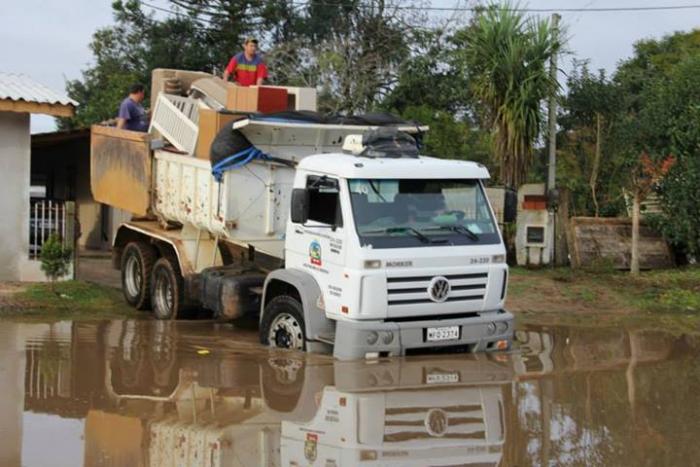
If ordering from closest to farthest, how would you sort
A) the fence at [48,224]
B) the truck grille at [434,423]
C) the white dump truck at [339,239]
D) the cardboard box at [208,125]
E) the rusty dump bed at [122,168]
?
1. the truck grille at [434,423]
2. the white dump truck at [339,239]
3. the cardboard box at [208,125]
4. the rusty dump bed at [122,168]
5. the fence at [48,224]

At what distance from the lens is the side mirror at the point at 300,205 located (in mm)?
10523

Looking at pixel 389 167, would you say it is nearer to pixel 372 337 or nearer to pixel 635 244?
pixel 372 337

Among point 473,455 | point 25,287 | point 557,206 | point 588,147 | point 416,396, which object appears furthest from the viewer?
point 588,147

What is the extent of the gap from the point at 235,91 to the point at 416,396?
18.3ft

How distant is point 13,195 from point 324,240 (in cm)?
718

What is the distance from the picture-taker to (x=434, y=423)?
8.39 metres

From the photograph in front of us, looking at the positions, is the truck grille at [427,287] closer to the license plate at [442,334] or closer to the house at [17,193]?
the license plate at [442,334]

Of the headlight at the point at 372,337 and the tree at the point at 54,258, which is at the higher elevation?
the tree at the point at 54,258

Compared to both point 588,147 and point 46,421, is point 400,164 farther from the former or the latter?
point 588,147

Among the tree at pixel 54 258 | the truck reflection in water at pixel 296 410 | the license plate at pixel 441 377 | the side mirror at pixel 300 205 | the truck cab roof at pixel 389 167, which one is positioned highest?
the truck cab roof at pixel 389 167

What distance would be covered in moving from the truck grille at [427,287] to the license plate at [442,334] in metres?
0.30

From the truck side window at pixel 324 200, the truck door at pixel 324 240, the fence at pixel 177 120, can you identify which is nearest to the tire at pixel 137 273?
the fence at pixel 177 120

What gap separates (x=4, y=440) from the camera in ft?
25.5

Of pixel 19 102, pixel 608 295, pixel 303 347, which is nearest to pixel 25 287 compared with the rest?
pixel 19 102
